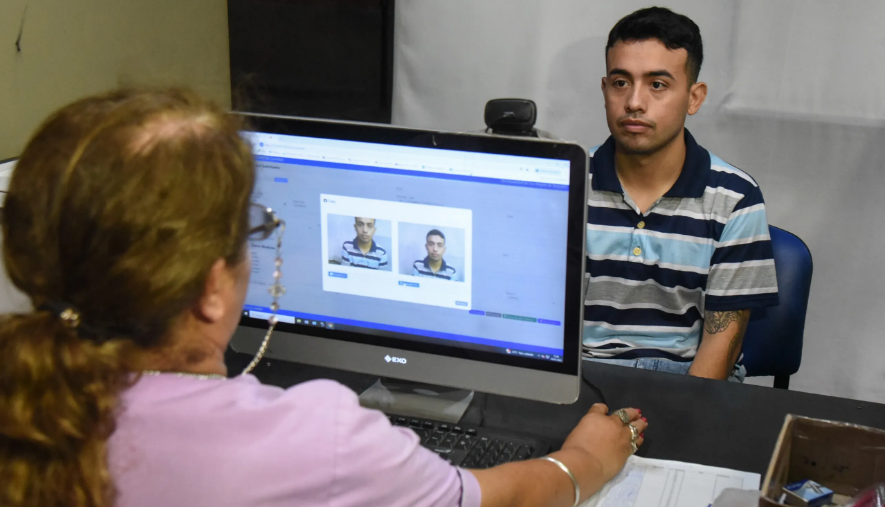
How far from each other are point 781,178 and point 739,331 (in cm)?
89

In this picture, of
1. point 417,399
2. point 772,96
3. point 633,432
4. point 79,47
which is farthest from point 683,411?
A: point 79,47

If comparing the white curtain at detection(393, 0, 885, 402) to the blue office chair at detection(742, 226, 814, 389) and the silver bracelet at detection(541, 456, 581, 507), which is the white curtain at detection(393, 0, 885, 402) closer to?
the blue office chair at detection(742, 226, 814, 389)

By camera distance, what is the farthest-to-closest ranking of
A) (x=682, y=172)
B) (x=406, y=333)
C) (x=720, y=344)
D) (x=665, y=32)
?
(x=665, y=32) → (x=682, y=172) → (x=720, y=344) → (x=406, y=333)

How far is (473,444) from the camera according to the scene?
1.13 metres

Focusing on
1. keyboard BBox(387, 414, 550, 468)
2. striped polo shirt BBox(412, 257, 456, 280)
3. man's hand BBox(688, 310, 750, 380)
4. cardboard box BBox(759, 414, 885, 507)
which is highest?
striped polo shirt BBox(412, 257, 456, 280)

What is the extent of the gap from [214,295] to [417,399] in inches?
22.6

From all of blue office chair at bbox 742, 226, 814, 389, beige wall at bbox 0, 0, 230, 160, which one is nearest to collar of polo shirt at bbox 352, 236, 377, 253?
beige wall at bbox 0, 0, 230, 160

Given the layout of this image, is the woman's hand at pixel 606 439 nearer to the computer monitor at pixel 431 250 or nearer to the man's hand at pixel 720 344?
the computer monitor at pixel 431 250

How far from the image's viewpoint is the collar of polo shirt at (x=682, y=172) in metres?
1.72

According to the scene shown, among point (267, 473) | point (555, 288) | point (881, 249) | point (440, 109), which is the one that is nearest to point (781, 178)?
point (881, 249)

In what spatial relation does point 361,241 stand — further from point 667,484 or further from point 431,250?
point 667,484

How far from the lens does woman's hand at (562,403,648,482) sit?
1.07 meters

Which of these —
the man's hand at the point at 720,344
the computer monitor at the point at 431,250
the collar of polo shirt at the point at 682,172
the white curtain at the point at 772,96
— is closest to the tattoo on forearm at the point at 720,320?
the man's hand at the point at 720,344

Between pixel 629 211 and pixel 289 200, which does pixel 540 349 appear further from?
pixel 629 211
